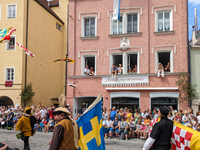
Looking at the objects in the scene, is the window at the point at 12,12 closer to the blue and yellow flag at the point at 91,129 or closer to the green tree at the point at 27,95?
the green tree at the point at 27,95

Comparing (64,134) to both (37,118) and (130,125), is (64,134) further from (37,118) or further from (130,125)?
(37,118)

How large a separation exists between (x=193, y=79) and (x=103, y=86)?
7.02 meters

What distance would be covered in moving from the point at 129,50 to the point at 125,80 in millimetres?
2467

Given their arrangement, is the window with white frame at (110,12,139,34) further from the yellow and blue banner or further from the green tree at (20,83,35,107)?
the green tree at (20,83,35,107)

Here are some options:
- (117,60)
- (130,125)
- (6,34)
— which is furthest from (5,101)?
(130,125)

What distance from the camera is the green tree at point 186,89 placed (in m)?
17.9

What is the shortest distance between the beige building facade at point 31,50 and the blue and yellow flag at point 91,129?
64.2ft

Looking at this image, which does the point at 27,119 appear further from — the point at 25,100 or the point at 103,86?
the point at 25,100

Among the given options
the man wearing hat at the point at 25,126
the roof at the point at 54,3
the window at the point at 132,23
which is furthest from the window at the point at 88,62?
the roof at the point at 54,3

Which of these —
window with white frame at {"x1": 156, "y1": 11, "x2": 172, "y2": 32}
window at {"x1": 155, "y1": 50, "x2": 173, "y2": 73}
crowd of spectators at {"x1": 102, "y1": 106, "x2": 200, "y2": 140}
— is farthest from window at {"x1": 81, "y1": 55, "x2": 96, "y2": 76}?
crowd of spectators at {"x1": 102, "y1": 106, "x2": 200, "y2": 140}

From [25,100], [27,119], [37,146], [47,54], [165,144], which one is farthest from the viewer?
[47,54]

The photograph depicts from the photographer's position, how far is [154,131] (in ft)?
16.1

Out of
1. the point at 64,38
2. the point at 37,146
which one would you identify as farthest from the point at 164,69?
the point at 64,38

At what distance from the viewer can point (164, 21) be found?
19.3 metres
